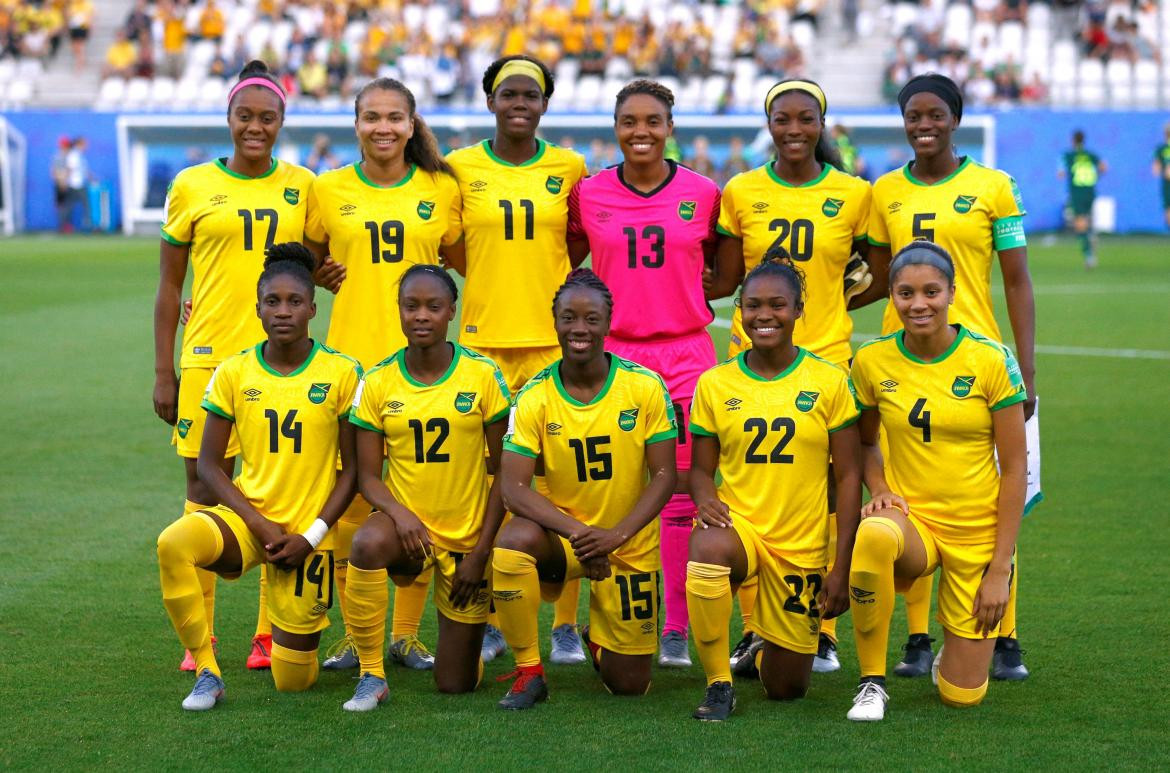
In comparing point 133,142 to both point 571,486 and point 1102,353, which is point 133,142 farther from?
point 571,486

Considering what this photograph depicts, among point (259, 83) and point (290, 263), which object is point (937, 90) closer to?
point (290, 263)

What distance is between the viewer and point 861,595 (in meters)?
4.93

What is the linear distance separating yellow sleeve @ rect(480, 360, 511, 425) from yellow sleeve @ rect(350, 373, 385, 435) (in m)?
0.36

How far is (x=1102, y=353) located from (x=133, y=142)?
72.2 ft

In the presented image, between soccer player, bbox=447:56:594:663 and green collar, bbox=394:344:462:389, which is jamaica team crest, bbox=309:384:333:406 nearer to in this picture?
green collar, bbox=394:344:462:389

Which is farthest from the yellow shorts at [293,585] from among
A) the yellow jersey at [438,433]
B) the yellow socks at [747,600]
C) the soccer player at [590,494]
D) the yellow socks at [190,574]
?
the yellow socks at [747,600]

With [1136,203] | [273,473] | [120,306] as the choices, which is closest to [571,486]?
[273,473]

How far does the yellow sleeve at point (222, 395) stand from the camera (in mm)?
5344

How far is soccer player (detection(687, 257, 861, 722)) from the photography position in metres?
5.06

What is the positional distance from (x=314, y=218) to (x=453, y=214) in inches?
21.0

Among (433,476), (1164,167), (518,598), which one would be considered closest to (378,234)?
(433,476)

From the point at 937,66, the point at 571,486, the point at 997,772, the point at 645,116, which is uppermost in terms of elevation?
the point at 937,66

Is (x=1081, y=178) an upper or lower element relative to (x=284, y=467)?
upper

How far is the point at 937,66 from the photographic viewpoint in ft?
103
